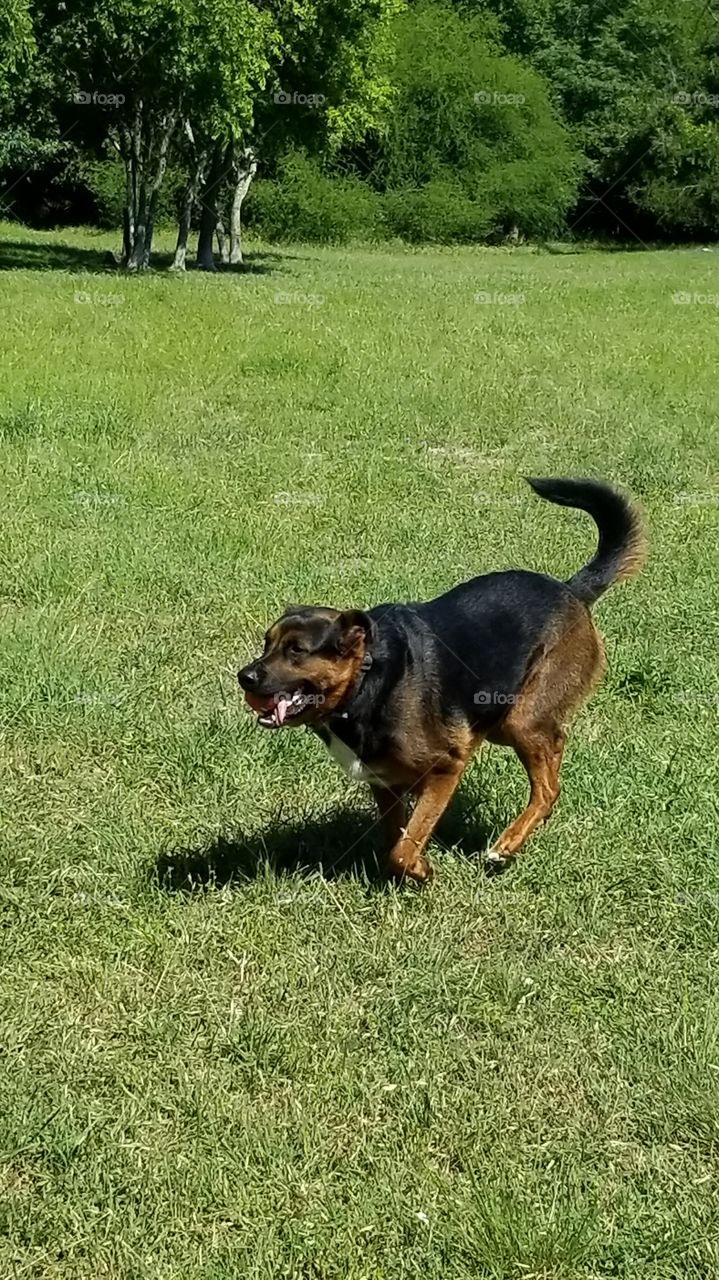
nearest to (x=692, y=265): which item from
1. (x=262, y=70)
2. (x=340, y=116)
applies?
(x=340, y=116)

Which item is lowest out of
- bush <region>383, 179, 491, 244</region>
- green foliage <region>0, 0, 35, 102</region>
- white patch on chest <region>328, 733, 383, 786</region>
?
bush <region>383, 179, 491, 244</region>

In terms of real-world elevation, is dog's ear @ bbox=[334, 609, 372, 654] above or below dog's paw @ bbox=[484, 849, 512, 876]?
above

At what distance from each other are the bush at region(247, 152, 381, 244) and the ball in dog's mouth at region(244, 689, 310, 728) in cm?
4414

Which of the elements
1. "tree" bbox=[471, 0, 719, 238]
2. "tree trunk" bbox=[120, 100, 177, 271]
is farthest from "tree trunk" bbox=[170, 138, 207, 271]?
"tree" bbox=[471, 0, 719, 238]

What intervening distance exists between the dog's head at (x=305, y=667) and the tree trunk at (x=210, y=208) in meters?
28.8

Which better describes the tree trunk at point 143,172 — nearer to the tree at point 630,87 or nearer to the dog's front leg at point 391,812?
the tree at point 630,87

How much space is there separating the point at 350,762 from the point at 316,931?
541mm

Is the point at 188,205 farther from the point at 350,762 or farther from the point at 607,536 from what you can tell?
the point at 350,762

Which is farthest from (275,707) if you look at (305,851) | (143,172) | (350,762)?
(143,172)

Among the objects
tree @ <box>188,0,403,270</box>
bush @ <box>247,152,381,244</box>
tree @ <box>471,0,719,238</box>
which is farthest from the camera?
tree @ <box>471,0,719,238</box>

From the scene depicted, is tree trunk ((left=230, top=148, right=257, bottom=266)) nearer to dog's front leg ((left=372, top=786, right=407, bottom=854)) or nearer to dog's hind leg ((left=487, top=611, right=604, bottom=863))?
dog's hind leg ((left=487, top=611, right=604, bottom=863))

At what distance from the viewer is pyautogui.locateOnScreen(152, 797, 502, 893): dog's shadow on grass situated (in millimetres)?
4324

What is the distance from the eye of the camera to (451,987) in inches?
147

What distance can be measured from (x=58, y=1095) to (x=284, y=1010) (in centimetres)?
67
